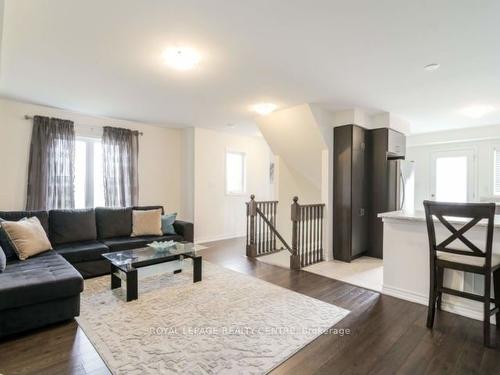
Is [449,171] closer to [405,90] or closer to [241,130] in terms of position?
[405,90]

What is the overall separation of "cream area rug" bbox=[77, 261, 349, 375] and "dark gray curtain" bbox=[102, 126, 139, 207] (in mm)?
1870

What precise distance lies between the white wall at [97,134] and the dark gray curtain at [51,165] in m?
0.14

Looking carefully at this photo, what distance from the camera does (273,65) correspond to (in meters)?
2.79

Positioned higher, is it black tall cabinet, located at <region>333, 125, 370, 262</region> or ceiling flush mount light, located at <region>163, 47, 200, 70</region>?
ceiling flush mount light, located at <region>163, 47, 200, 70</region>

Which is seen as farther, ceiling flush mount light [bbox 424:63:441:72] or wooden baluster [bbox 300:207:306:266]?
wooden baluster [bbox 300:207:306:266]

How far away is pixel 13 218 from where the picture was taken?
11.3 feet

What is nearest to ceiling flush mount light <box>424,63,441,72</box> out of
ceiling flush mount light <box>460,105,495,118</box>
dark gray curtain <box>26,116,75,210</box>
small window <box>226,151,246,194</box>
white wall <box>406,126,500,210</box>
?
ceiling flush mount light <box>460,105,495,118</box>

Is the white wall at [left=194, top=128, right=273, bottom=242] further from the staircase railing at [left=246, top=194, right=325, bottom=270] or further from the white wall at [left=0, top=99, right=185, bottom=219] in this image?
the staircase railing at [left=246, top=194, right=325, bottom=270]

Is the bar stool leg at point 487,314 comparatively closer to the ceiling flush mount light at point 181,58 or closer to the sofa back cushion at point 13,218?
the ceiling flush mount light at point 181,58

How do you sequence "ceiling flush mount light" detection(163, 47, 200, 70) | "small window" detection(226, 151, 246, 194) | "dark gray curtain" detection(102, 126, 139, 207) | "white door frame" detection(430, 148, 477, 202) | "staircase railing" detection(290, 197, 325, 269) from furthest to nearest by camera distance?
"small window" detection(226, 151, 246, 194) → "white door frame" detection(430, 148, 477, 202) → "dark gray curtain" detection(102, 126, 139, 207) → "staircase railing" detection(290, 197, 325, 269) → "ceiling flush mount light" detection(163, 47, 200, 70)

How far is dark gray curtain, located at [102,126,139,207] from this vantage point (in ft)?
15.7

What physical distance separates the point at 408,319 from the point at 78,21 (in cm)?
377

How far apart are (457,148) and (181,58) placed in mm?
6168

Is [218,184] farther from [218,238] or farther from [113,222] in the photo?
[113,222]
